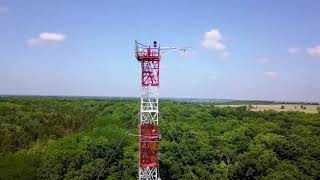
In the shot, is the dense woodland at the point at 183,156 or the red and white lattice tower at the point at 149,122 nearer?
the red and white lattice tower at the point at 149,122

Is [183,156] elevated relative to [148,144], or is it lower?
lower

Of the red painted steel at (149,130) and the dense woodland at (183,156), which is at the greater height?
the red painted steel at (149,130)

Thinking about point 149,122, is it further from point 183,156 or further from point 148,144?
point 183,156

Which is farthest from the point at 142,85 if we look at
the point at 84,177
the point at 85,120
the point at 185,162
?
the point at 85,120

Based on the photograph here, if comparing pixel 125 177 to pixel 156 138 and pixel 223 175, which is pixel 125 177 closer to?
pixel 223 175

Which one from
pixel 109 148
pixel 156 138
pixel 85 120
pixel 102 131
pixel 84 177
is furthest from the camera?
pixel 85 120

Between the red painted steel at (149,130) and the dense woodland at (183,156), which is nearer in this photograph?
the red painted steel at (149,130)

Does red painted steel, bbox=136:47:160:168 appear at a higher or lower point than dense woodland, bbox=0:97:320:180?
higher

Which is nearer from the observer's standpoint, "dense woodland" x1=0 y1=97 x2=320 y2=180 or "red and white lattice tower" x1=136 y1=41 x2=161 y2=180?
"red and white lattice tower" x1=136 y1=41 x2=161 y2=180

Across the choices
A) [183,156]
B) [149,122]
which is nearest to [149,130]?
[149,122]

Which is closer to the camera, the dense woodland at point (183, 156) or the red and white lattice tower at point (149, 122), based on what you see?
the red and white lattice tower at point (149, 122)

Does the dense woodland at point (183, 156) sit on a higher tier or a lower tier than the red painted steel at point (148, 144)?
lower
